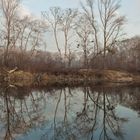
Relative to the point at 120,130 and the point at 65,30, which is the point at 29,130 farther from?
the point at 65,30

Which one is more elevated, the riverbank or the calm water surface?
the riverbank

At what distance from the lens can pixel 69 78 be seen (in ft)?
138

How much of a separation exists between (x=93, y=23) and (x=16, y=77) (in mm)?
25397

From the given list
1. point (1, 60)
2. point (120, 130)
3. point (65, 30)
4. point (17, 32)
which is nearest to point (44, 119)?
point (120, 130)

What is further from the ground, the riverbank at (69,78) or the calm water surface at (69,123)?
the riverbank at (69,78)

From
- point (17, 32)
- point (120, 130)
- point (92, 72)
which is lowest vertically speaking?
point (120, 130)

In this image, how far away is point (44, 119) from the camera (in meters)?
13.8

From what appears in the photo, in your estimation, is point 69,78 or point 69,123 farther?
point 69,78

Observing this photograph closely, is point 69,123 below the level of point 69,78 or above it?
below

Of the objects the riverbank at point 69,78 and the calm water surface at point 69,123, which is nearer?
the calm water surface at point 69,123

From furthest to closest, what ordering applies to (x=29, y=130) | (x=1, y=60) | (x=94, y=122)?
(x=1, y=60) < (x=94, y=122) < (x=29, y=130)

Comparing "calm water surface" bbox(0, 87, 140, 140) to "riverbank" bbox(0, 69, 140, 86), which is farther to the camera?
"riverbank" bbox(0, 69, 140, 86)

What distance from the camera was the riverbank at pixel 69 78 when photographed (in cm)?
3609

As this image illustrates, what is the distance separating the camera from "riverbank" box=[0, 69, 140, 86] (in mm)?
36094
